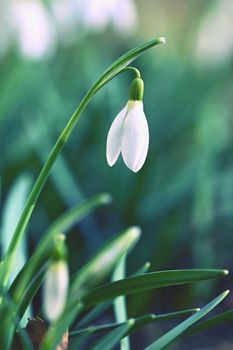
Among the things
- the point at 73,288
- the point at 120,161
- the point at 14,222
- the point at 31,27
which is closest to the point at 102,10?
the point at 31,27

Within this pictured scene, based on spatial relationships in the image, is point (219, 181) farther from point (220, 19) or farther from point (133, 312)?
point (220, 19)

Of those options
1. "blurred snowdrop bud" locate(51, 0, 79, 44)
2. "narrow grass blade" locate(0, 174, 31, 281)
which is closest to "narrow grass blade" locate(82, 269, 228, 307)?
"narrow grass blade" locate(0, 174, 31, 281)

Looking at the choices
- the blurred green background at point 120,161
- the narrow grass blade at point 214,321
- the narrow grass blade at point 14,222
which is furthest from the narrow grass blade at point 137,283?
the blurred green background at point 120,161

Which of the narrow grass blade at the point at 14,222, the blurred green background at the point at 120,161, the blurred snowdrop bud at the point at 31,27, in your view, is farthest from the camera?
the blurred snowdrop bud at the point at 31,27

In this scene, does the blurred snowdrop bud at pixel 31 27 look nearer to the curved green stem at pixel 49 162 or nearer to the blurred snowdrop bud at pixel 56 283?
the curved green stem at pixel 49 162

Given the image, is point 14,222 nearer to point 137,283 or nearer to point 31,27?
point 137,283

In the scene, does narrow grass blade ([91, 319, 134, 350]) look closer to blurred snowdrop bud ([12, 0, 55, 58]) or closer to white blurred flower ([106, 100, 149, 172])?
white blurred flower ([106, 100, 149, 172])

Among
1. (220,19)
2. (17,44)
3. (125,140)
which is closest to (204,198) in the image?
(17,44)
